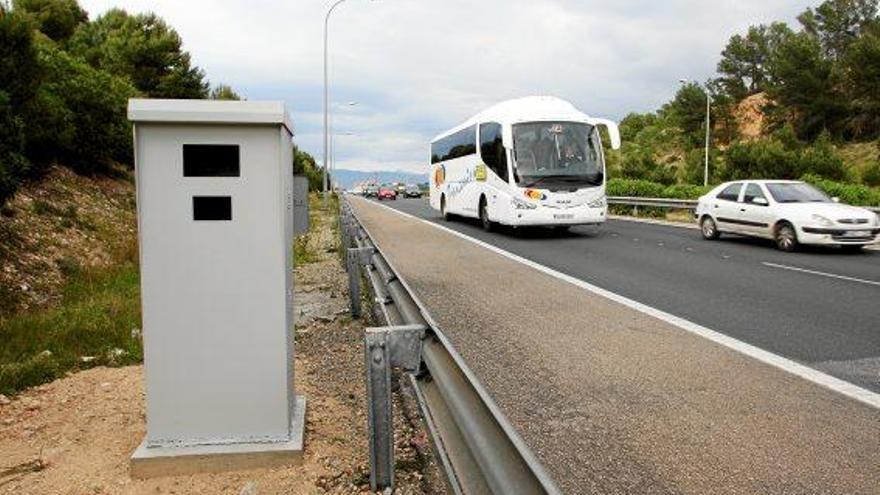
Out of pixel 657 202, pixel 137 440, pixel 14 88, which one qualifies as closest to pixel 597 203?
pixel 657 202

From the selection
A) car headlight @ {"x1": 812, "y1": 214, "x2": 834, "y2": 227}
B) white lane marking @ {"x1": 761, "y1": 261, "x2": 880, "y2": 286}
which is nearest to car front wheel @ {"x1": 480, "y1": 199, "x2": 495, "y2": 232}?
car headlight @ {"x1": 812, "y1": 214, "x2": 834, "y2": 227}

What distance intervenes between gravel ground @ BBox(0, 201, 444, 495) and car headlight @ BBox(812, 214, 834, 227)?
1187cm

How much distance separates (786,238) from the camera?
15.2 metres

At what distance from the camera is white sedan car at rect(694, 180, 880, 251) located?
48.1 ft

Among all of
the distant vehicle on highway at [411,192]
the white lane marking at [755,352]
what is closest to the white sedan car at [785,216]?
the white lane marking at [755,352]

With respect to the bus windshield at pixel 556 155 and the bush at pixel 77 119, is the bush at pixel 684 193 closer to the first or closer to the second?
the bus windshield at pixel 556 155

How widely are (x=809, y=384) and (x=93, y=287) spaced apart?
347 inches

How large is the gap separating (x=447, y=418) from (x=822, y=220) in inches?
566

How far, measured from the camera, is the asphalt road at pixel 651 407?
3912 millimetres

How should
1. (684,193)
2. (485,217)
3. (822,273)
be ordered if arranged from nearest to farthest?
(822,273)
(485,217)
(684,193)

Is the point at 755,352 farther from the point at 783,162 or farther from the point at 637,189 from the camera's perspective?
the point at 783,162

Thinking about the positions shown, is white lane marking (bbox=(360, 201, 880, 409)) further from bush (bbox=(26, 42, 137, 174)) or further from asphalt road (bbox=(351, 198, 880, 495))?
bush (bbox=(26, 42, 137, 174))

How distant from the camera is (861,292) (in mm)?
9875

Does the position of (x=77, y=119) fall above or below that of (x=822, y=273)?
above
